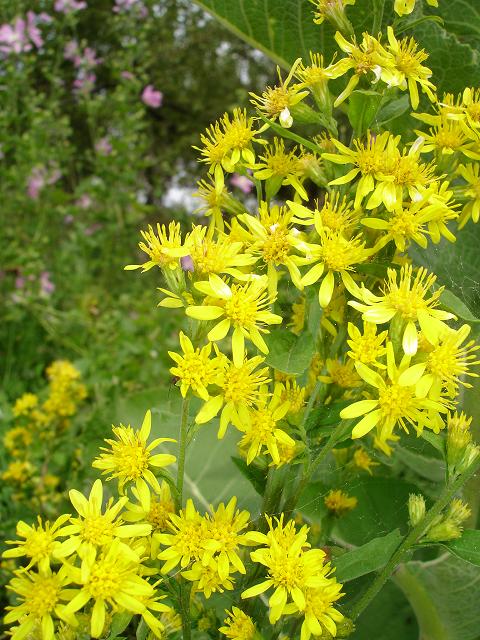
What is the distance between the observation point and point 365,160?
84cm

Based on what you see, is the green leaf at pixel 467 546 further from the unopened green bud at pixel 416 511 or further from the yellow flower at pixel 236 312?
the yellow flower at pixel 236 312

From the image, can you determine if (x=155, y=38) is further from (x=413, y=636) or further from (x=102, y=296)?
(x=413, y=636)

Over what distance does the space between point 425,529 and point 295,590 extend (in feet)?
0.52

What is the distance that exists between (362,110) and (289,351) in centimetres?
30

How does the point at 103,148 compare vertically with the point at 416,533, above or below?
below

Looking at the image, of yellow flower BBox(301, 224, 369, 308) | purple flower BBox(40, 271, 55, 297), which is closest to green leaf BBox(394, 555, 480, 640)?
yellow flower BBox(301, 224, 369, 308)

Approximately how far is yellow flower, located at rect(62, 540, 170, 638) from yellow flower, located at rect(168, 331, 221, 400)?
17 centimetres

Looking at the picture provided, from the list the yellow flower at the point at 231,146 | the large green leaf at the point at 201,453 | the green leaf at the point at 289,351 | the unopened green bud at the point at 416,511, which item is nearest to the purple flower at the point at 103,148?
the large green leaf at the point at 201,453

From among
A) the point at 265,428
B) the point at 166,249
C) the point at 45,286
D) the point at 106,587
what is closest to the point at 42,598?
Result: the point at 106,587

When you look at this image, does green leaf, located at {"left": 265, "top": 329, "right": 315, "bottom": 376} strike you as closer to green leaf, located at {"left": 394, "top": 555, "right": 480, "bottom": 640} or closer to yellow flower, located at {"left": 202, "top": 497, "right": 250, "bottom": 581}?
yellow flower, located at {"left": 202, "top": 497, "right": 250, "bottom": 581}

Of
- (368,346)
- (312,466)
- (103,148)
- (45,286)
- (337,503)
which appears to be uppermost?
(368,346)

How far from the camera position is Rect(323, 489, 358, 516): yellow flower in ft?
3.43

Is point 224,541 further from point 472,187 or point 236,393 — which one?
point 472,187

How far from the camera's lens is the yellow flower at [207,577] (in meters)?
0.76
